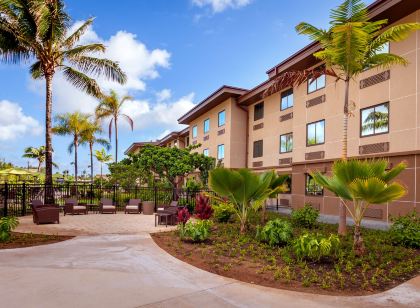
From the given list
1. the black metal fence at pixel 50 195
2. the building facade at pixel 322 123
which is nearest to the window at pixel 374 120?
the building facade at pixel 322 123

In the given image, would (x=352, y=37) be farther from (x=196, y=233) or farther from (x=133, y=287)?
(x=133, y=287)

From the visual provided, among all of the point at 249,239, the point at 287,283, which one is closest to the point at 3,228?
the point at 249,239

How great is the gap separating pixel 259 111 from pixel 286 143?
4942 millimetres

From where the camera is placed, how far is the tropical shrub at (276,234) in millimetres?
8906

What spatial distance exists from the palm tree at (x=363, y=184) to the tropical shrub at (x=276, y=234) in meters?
1.70

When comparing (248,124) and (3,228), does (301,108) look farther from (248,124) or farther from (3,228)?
(3,228)

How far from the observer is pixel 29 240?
9.84 meters

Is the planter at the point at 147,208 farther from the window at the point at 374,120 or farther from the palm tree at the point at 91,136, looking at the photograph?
the palm tree at the point at 91,136

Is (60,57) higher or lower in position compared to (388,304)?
higher

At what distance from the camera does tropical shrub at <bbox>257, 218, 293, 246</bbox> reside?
8906mm

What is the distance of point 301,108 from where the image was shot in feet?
72.2

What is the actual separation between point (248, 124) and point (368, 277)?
2376 cm

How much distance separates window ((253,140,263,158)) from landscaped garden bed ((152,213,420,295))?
1788cm

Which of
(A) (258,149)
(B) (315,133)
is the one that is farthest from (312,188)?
(A) (258,149)
